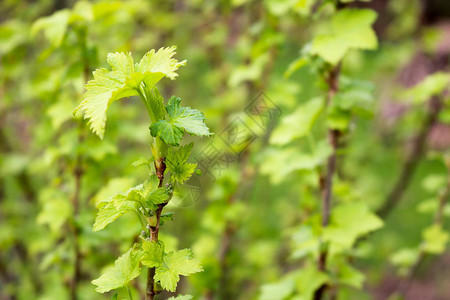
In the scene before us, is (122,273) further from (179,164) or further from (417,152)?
(417,152)

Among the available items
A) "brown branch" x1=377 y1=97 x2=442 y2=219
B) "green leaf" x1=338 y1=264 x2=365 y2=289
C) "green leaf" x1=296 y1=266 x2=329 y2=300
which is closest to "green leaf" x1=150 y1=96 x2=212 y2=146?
"green leaf" x1=296 y1=266 x2=329 y2=300

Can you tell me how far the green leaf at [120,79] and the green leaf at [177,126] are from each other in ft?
0.20

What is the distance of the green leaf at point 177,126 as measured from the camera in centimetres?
64

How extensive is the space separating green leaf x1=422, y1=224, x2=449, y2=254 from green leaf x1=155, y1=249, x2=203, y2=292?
51.3 inches

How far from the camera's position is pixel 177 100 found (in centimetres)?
72

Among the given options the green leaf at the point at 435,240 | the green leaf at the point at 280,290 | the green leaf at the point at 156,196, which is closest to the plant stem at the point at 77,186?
the green leaf at the point at 280,290

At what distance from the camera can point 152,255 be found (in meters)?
0.71

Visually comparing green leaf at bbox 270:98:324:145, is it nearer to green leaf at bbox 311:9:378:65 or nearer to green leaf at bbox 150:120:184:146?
green leaf at bbox 311:9:378:65

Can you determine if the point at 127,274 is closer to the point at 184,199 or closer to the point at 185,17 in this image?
the point at 184,199

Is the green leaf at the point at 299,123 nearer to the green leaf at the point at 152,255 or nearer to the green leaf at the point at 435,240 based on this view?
the green leaf at the point at 152,255

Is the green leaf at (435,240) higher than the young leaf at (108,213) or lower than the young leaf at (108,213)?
higher

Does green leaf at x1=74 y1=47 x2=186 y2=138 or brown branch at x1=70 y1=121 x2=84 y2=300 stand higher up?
brown branch at x1=70 y1=121 x2=84 y2=300

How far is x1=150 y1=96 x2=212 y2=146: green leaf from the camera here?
0.64m

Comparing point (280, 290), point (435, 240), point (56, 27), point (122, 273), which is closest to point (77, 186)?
point (56, 27)
